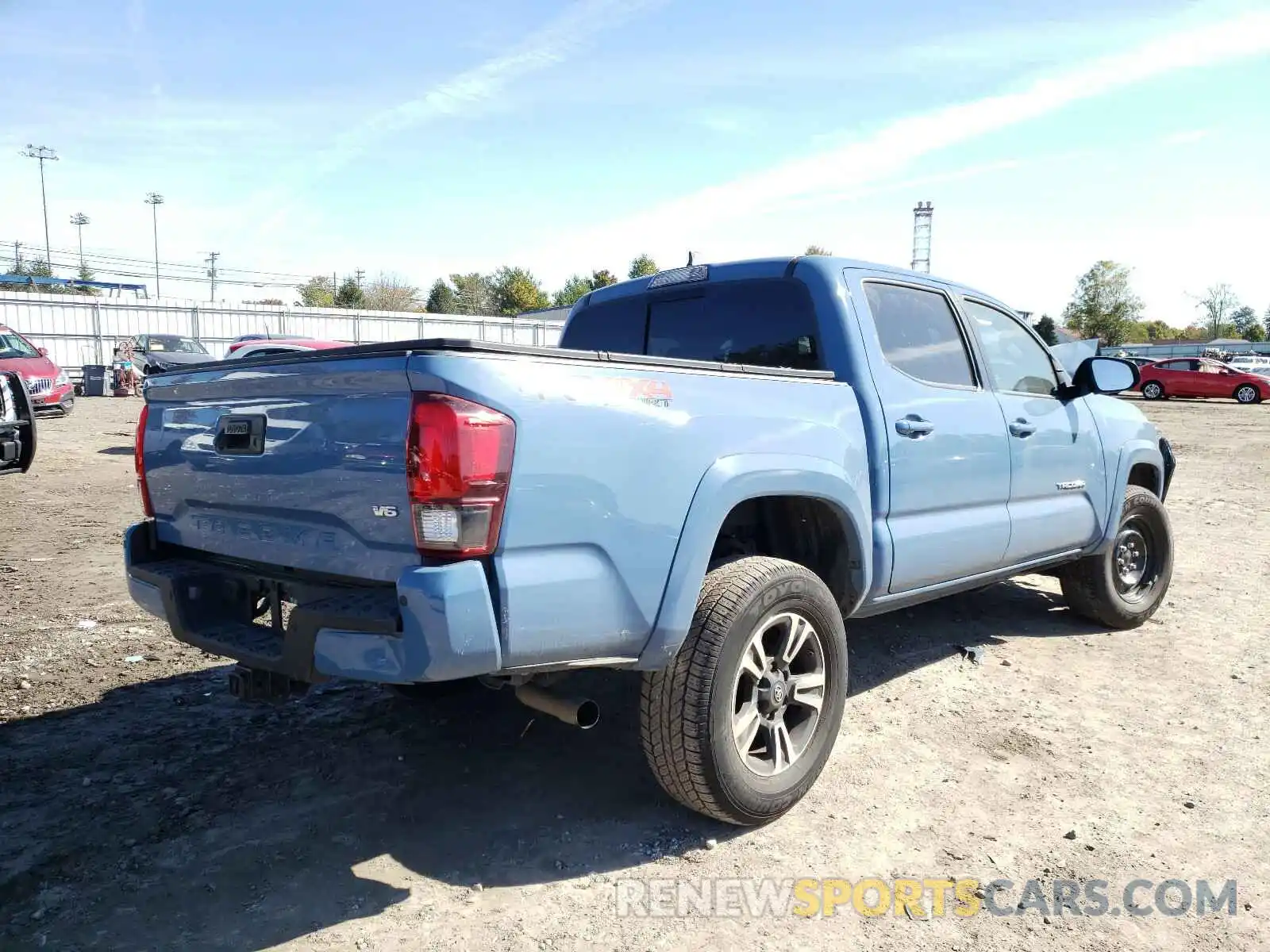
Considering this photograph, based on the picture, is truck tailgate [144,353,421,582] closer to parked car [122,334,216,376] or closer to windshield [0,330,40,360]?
windshield [0,330,40,360]

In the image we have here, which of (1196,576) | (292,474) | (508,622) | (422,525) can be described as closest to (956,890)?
(508,622)

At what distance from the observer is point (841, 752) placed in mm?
3602

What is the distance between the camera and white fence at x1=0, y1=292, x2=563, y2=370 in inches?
1179

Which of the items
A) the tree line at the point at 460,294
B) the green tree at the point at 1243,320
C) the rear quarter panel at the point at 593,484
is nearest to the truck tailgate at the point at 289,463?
the rear quarter panel at the point at 593,484

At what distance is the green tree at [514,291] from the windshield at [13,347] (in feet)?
196

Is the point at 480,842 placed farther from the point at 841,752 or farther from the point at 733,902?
the point at 841,752

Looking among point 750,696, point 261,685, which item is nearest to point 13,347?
point 261,685

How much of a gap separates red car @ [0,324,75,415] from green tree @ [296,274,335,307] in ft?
212

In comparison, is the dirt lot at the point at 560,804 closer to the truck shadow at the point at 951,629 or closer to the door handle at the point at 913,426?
the truck shadow at the point at 951,629

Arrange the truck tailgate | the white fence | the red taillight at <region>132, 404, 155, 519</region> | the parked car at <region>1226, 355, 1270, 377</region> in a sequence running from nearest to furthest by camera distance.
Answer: the truck tailgate
the red taillight at <region>132, 404, 155, 519</region>
the white fence
the parked car at <region>1226, 355, 1270, 377</region>

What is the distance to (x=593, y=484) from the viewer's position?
8.02 feet

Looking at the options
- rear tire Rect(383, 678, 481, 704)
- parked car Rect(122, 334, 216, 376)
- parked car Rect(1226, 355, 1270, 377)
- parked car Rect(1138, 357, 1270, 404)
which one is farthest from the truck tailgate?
parked car Rect(1226, 355, 1270, 377)

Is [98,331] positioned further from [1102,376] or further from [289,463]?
[1102,376]

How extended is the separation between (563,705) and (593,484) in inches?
28.2
